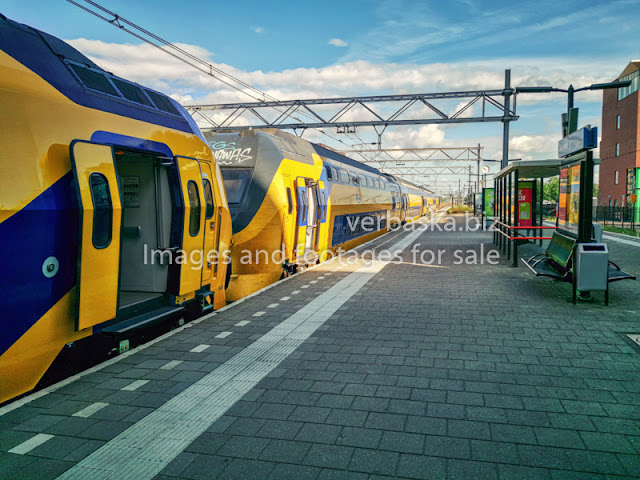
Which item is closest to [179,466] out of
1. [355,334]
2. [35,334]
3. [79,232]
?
[35,334]

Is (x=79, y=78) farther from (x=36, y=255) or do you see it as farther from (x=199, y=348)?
(x=199, y=348)

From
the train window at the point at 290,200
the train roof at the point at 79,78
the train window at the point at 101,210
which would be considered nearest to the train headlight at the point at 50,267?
the train window at the point at 101,210

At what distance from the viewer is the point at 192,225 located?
6074mm

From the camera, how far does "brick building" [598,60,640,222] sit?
35.1m

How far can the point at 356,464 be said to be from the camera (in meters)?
2.97

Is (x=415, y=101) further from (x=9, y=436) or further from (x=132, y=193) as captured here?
(x=9, y=436)

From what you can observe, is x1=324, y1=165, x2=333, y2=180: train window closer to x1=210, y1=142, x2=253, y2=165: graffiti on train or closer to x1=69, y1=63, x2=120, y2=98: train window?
x1=210, y1=142, x2=253, y2=165: graffiti on train

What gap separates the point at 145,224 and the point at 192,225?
1.92ft

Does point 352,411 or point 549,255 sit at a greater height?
point 549,255

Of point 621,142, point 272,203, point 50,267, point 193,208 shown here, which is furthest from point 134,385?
point 621,142

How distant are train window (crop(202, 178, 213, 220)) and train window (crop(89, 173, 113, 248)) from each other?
1.97 metres

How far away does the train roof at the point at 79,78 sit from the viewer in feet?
13.1

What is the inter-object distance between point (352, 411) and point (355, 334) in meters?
2.14

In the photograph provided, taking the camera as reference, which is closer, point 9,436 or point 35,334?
point 9,436
